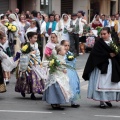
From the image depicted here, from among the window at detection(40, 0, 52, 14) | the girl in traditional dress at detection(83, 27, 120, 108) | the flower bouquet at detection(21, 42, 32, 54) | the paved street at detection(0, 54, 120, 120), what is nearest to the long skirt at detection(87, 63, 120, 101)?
the girl in traditional dress at detection(83, 27, 120, 108)

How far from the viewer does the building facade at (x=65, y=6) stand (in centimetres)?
2788

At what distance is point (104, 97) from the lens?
10.0 meters

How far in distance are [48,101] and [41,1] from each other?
20.2 m

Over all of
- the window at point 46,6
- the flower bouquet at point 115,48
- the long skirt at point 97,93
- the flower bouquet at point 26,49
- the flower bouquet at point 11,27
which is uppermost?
the window at point 46,6

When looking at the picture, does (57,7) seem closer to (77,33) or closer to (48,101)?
(77,33)

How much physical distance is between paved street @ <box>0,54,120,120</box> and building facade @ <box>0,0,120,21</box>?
54.0 feet

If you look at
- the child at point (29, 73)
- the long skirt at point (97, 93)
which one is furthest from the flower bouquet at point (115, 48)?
the child at point (29, 73)

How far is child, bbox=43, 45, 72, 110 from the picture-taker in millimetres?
9766

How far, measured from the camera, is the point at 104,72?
10016 mm

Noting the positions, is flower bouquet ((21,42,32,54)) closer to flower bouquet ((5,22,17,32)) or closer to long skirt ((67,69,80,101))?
long skirt ((67,69,80,101))

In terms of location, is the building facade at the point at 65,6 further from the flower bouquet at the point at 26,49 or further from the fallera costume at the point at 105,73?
the fallera costume at the point at 105,73

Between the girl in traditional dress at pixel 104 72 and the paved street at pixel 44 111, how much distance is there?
0.95 ft

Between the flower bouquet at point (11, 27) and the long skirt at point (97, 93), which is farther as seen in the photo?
the flower bouquet at point (11, 27)

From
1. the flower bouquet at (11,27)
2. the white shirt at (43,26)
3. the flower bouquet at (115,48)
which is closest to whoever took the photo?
the flower bouquet at (115,48)
